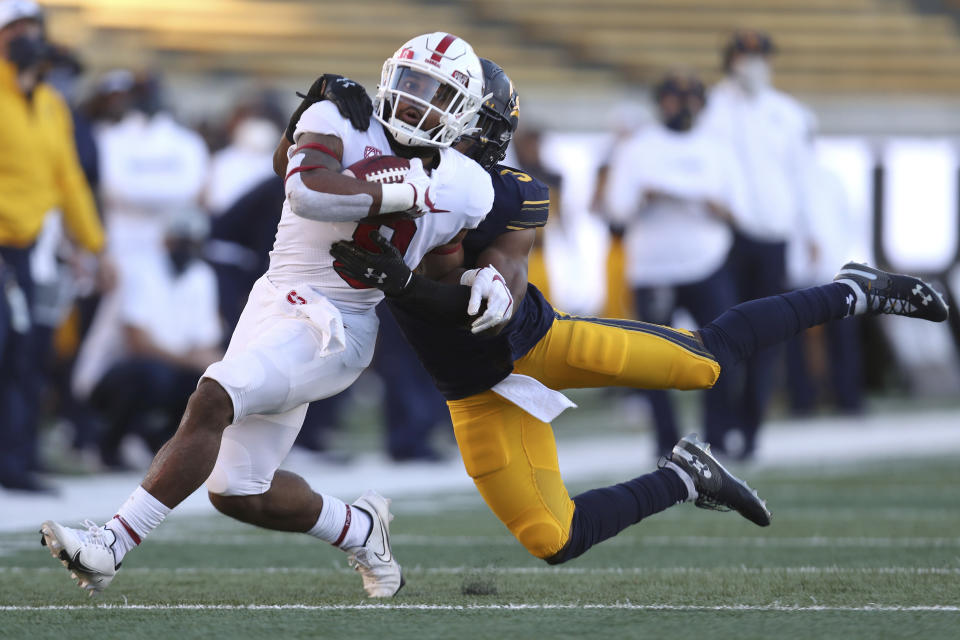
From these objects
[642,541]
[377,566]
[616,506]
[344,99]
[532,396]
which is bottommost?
[642,541]

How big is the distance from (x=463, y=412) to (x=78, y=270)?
4.32 m

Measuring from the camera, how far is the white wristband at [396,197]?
3160 millimetres

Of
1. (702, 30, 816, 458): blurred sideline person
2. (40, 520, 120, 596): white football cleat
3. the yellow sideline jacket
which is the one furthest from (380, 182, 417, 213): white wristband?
(702, 30, 816, 458): blurred sideline person

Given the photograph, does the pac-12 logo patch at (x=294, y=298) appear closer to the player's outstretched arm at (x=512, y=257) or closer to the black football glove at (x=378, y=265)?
the black football glove at (x=378, y=265)

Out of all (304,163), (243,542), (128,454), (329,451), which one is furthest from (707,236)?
(304,163)

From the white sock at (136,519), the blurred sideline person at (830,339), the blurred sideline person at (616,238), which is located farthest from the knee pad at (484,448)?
the blurred sideline person at (830,339)

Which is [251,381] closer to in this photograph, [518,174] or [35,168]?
[518,174]

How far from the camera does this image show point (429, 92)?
3381 millimetres

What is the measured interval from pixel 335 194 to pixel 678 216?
4485mm

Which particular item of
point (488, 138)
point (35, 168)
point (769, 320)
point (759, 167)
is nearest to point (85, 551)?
point (488, 138)

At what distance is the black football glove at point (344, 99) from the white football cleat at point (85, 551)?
918 mm

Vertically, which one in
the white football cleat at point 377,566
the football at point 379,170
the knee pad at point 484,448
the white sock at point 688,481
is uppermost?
the football at point 379,170

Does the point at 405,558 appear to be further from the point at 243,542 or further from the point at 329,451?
the point at 329,451

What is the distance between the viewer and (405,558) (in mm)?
4422
